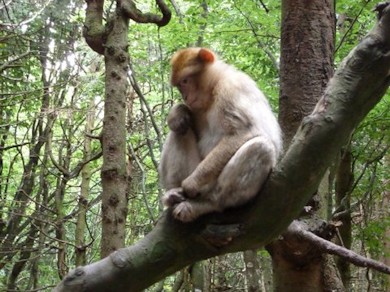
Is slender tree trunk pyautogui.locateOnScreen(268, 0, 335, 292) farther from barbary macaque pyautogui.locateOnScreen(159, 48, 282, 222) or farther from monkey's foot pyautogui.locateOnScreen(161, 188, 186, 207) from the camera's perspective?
monkey's foot pyautogui.locateOnScreen(161, 188, 186, 207)

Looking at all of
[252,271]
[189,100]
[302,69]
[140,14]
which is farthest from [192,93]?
[252,271]

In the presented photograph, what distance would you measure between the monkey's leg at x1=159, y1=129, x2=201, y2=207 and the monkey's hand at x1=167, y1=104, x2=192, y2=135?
42mm

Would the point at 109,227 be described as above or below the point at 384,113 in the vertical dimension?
below

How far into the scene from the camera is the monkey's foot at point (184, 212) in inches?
108

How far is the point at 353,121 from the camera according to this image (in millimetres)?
2328

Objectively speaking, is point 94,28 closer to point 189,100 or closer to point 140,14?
point 140,14

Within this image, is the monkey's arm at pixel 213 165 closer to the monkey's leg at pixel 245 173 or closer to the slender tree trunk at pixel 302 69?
the monkey's leg at pixel 245 173

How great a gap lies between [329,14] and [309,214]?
68.7 inches

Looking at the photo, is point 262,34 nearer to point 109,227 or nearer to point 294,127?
point 294,127

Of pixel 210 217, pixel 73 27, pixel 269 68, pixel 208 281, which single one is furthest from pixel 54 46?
pixel 210 217

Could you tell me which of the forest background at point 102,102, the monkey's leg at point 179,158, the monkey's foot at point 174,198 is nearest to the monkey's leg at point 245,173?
the monkey's foot at point 174,198

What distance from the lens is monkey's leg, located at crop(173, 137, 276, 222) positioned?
2.73 meters

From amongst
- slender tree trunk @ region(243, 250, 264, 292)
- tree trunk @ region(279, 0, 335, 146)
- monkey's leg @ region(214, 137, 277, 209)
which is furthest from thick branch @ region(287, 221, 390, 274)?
slender tree trunk @ region(243, 250, 264, 292)

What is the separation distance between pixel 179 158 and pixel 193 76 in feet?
1.93
